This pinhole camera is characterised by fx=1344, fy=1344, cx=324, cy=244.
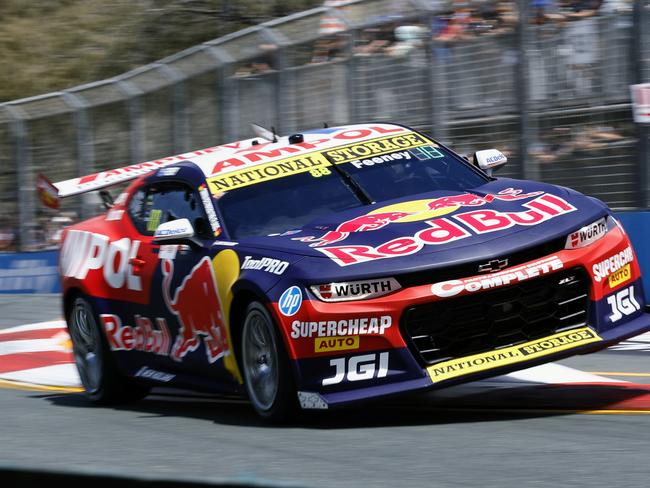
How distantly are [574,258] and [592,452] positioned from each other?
4.19ft

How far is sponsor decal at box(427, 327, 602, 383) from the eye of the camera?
6043mm

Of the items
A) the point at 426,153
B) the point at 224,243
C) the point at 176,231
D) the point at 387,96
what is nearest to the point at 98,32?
the point at 387,96

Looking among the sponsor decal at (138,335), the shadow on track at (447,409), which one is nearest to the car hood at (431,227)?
the shadow on track at (447,409)

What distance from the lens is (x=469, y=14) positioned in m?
12.9

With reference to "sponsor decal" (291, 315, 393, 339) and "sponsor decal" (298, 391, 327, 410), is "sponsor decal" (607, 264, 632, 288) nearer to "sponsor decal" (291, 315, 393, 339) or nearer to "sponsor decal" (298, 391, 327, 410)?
"sponsor decal" (291, 315, 393, 339)

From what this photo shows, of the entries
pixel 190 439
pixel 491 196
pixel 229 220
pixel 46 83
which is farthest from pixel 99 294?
pixel 46 83

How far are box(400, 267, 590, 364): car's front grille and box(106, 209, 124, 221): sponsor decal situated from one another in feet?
10.1

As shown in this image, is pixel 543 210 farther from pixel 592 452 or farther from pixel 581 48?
pixel 581 48

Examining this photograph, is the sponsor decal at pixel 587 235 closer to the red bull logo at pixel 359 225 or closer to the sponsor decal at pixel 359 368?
the red bull logo at pixel 359 225

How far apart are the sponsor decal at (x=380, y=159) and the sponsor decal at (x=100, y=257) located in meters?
1.44

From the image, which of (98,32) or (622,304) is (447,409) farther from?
(98,32)

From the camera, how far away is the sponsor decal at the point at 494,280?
6.04m

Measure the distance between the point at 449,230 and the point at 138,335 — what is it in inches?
97.1

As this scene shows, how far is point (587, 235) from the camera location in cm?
654
